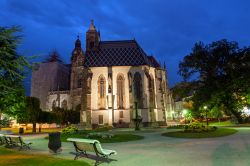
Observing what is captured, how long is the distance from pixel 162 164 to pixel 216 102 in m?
32.4

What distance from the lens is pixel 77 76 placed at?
8375 centimetres

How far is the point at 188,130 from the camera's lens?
23.9 meters

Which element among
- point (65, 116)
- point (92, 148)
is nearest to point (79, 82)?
point (65, 116)

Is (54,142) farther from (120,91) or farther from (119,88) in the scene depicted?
(119,88)

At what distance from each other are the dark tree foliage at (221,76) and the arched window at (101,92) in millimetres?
21911

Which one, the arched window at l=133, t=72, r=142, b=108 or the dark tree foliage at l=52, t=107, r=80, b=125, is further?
the dark tree foliage at l=52, t=107, r=80, b=125

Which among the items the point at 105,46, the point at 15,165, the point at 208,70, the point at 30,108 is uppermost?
the point at 105,46

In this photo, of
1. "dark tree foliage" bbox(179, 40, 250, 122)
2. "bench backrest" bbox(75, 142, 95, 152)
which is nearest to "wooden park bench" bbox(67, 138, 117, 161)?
"bench backrest" bbox(75, 142, 95, 152)

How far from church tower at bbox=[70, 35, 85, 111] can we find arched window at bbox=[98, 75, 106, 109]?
22785mm

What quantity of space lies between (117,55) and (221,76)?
94.1ft

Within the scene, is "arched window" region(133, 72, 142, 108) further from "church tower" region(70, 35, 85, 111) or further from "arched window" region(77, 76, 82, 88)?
"arched window" region(77, 76, 82, 88)

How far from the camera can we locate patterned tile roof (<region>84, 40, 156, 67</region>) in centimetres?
5934

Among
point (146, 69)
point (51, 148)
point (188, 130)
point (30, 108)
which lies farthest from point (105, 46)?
point (51, 148)

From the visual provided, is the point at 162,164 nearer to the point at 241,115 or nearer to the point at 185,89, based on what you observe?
the point at 185,89
